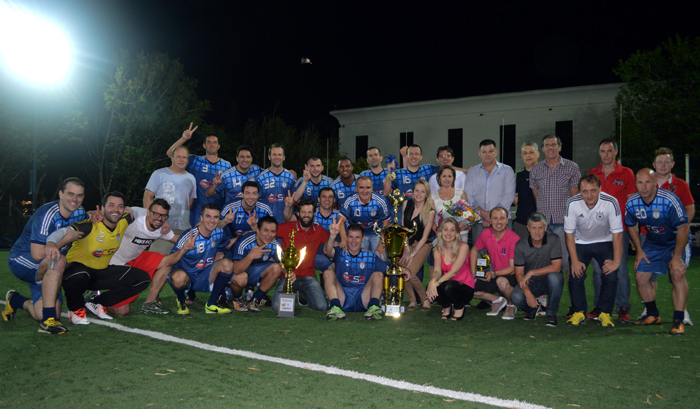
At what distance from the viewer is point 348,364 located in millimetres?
3791

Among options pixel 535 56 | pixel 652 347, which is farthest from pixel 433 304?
pixel 535 56

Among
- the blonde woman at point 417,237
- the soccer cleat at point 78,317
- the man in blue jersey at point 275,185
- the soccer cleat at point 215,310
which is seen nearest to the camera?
the soccer cleat at point 78,317

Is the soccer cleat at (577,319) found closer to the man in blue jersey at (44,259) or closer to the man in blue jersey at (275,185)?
the man in blue jersey at (275,185)

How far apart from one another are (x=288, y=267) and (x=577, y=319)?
3.11 meters

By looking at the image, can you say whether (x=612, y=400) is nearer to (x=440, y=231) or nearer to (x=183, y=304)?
(x=440, y=231)

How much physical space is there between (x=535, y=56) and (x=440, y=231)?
2339 centimetres

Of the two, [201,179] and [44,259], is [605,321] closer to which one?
[201,179]

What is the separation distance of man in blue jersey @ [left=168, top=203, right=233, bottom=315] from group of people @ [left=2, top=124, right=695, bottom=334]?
2cm

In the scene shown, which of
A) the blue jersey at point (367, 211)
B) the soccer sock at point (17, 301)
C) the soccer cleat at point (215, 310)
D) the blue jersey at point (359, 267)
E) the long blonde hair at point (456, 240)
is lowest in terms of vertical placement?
the soccer cleat at point (215, 310)

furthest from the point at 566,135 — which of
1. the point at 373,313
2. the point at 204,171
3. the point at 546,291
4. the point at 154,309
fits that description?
the point at 154,309

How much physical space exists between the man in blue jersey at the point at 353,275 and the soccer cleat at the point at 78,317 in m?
2.52

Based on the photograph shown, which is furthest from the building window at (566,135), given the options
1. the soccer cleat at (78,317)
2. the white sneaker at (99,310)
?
the soccer cleat at (78,317)

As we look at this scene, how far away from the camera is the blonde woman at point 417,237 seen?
620 centimetres

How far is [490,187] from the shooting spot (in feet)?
21.0
